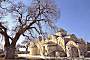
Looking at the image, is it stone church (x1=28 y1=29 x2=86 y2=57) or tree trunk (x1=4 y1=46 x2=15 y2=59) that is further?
stone church (x1=28 y1=29 x2=86 y2=57)

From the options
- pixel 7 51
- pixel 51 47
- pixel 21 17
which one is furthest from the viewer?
pixel 51 47

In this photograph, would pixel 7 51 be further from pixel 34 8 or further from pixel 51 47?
pixel 51 47

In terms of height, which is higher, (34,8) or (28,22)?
(34,8)

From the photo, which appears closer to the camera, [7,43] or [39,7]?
[7,43]

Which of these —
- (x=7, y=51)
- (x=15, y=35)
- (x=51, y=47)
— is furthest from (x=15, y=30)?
(x=51, y=47)

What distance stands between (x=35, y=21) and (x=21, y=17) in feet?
6.63

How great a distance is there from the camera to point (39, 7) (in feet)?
87.4

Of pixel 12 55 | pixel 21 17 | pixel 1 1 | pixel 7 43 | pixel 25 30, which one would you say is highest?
pixel 1 1

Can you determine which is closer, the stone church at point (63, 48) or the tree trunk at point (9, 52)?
the tree trunk at point (9, 52)

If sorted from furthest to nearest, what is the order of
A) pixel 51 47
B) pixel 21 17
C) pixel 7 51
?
pixel 51 47 → pixel 21 17 → pixel 7 51

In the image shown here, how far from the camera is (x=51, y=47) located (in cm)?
6575

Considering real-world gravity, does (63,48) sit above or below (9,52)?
above

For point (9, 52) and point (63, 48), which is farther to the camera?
point (63, 48)

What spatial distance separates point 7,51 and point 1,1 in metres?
6.58
